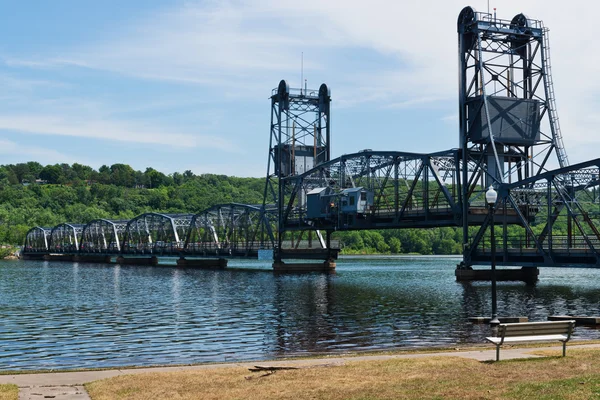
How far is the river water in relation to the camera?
32.1 meters

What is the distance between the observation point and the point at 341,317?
46.8 meters

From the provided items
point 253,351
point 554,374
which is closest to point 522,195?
point 253,351

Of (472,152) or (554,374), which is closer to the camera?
(554,374)

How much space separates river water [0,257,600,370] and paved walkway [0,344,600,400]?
548 centimetres

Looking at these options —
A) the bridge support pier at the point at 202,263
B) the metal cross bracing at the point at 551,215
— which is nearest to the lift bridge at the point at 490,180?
the metal cross bracing at the point at 551,215

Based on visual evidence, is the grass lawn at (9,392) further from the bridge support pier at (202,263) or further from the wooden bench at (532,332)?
the bridge support pier at (202,263)

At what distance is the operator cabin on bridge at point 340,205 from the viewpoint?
97188mm

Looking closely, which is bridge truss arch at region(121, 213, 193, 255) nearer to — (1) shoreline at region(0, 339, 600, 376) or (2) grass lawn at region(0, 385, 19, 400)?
(1) shoreline at region(0, 339, 600, 376)

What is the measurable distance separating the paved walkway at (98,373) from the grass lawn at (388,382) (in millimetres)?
624

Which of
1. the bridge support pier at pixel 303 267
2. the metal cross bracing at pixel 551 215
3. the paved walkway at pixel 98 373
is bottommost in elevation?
the paved walkway at pixel 98 373

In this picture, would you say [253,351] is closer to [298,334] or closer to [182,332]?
[298,334]

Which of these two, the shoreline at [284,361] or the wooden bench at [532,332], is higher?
the wooden bench at [532,332]

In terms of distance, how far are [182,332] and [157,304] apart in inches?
811

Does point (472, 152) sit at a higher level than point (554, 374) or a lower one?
higher
